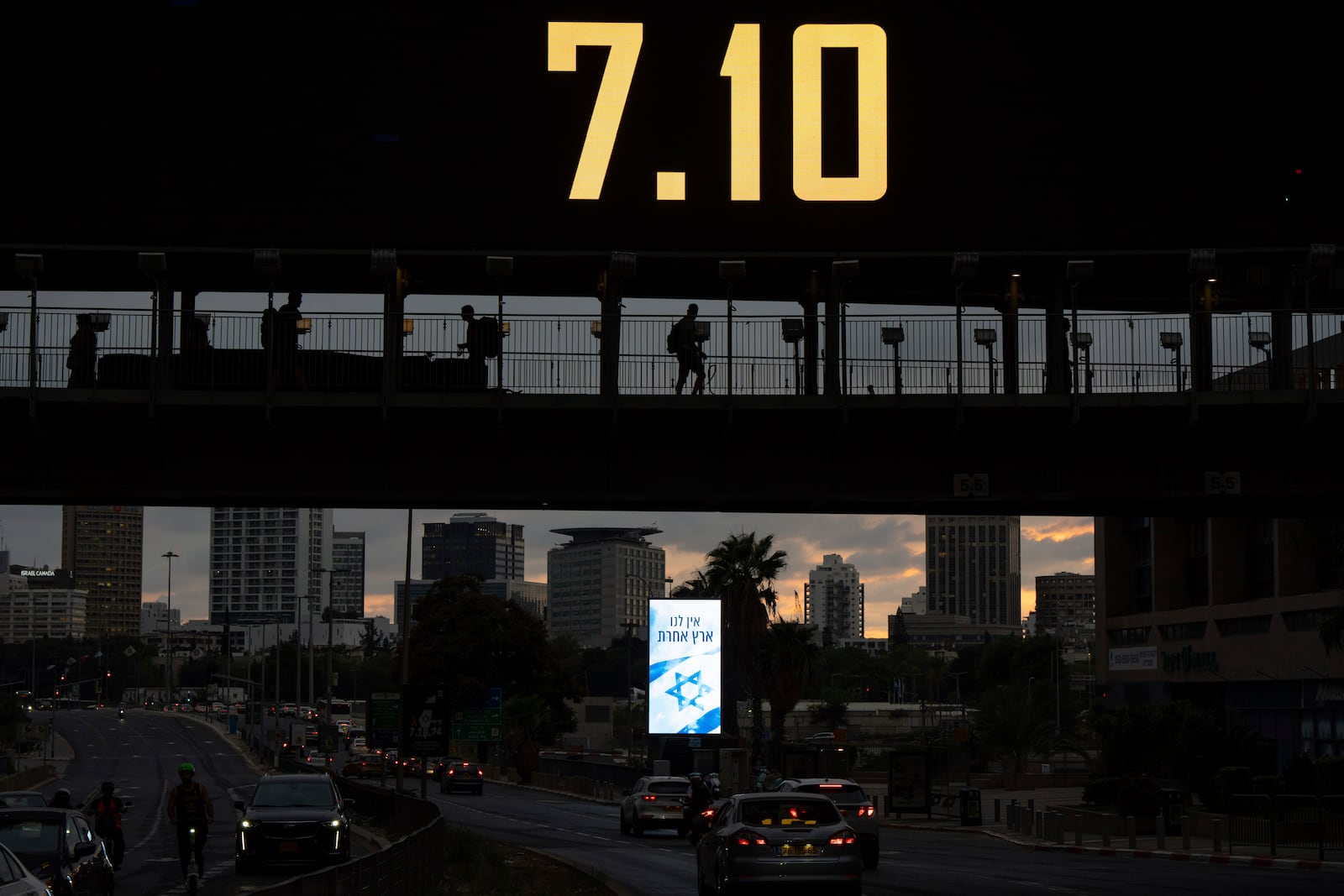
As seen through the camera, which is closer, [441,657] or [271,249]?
[271,249]

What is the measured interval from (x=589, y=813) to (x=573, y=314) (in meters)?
40.5

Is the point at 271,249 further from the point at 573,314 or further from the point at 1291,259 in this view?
the point at 1291,259

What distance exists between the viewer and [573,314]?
78.9 feet

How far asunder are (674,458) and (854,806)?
10232 millimetres

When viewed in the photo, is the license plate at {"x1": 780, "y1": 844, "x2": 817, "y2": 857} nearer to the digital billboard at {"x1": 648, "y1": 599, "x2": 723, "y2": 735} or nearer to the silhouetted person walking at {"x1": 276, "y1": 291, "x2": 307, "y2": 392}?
the silhouetted person walking at {"x1": 276, "y1": 291, "x2": 307, "y2": 392}

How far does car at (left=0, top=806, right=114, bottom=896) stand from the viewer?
60.3 ft

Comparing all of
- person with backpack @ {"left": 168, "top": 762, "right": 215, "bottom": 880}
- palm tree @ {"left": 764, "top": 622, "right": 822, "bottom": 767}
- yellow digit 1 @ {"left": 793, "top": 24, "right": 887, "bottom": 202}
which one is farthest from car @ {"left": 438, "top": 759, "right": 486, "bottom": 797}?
yellow digit 1 @ {"left": 793, "top": 24, "right": 887, "bottom": 202}

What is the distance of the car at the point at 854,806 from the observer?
100ft

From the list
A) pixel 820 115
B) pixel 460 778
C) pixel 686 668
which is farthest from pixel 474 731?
pixel 820 115

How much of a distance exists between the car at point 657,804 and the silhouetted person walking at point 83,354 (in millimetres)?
25864

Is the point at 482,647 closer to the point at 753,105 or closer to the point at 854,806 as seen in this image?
the point at 854,806

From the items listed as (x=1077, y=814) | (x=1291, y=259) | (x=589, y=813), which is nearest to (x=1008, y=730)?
(x=589, y=813)

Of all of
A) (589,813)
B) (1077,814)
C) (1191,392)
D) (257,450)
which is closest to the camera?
(1191,392)

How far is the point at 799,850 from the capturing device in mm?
21656
